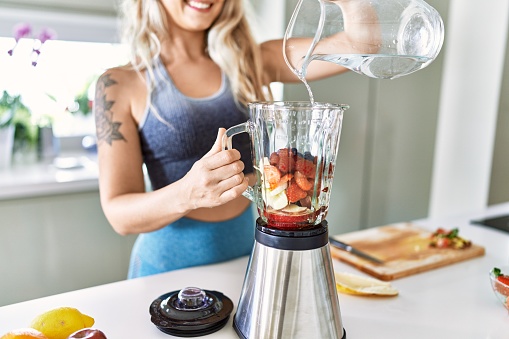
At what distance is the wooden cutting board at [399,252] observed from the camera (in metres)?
1.07

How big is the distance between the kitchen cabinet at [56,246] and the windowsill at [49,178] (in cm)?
3

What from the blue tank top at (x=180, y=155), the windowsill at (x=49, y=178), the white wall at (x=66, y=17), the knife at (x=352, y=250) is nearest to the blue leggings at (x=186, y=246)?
the blue tank top at (x=180, y=155)

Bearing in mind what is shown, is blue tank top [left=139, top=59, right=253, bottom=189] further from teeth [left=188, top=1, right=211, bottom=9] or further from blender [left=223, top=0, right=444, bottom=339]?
blender [left=223, top=0, right=444, bottom=339]

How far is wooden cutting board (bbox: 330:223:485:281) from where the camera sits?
1066 millimetres

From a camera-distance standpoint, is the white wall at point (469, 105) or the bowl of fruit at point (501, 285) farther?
the white wall at point (469, 105)

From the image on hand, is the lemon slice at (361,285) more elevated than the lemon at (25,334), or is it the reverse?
the lemon at (25,334)

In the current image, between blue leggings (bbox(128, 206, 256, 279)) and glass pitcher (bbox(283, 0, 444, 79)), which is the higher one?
glass pitcher (bbox(283, 0, 444, 79))

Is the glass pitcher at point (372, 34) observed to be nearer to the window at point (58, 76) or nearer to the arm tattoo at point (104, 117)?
the arm tattoo at point (104, 117)

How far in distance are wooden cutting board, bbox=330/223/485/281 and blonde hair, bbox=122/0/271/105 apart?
1.52 ft

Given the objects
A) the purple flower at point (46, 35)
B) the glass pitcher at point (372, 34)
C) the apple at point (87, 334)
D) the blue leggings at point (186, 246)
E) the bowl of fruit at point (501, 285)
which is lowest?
the blue leggings at point (186, 246)

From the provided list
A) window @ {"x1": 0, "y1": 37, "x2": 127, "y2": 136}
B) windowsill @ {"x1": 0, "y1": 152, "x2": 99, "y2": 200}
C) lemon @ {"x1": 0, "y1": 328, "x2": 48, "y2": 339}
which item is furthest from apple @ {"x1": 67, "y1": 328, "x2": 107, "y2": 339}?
window @ {"x1": 0, "y1": 37, "x2": 127, "y2": 136}

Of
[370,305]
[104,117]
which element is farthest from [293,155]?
[104,117]

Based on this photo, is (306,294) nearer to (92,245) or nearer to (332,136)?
(332,136)

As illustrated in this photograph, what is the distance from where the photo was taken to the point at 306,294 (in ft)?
2.38
